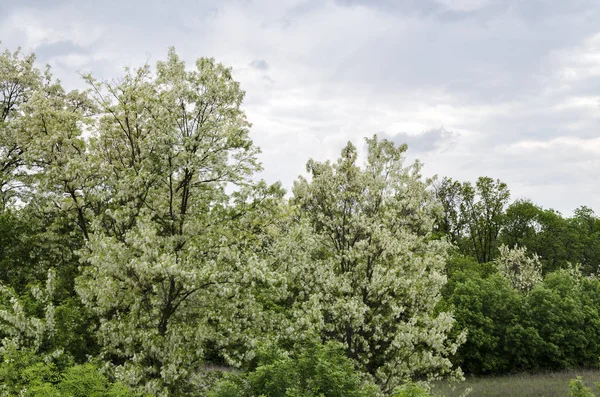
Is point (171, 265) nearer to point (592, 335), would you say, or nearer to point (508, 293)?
point (508, 293)

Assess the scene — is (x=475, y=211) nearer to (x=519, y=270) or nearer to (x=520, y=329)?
(x=519, y=270)

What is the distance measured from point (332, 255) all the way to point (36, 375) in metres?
11.0

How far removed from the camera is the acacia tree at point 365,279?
16844 millimetres

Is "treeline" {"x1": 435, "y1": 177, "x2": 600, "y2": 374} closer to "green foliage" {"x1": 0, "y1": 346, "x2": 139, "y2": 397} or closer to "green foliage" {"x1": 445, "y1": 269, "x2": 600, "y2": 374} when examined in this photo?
"green foliage" {"x1": 445, "y1": 269, "x2": 600, "y2": 374}

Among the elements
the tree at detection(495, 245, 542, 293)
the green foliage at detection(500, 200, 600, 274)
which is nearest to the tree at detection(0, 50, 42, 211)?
the tree at detection(495, 245, 542, 293)

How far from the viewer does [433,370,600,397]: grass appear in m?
25.9

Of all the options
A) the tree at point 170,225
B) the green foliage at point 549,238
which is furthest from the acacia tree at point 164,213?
the green foliage at point 549,238

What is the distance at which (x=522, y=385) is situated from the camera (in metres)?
28.1

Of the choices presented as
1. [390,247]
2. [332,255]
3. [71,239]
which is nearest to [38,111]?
[71,239]

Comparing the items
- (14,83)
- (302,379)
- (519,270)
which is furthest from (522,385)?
(14,83)

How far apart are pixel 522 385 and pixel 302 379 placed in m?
21.3

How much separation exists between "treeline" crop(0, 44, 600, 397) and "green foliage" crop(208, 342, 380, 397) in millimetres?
54

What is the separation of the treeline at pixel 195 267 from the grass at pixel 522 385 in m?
9.82

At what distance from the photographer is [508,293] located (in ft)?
112
